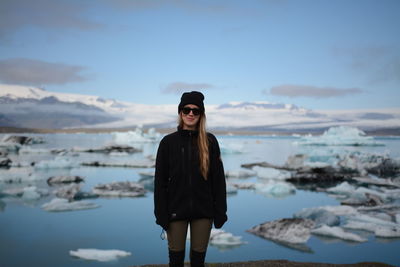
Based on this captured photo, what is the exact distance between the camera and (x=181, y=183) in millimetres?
2432

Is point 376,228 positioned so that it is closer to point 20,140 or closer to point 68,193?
point 68,193

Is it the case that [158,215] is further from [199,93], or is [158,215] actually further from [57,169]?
[57,169]

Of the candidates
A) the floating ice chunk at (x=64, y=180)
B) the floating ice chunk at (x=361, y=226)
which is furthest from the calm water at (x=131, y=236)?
the floating ice chunk at (x=64, y=180)

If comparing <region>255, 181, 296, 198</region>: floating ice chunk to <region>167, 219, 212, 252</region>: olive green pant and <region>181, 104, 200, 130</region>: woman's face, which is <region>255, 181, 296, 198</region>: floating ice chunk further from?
<region>181, 104, 200, 130</region>: woman's face

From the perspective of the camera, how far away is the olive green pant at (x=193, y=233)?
8.03 feet

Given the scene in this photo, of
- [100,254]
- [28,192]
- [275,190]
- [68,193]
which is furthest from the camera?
[275,190]

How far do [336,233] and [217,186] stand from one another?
418 centimetres

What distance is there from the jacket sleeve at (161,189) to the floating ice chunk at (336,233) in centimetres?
433

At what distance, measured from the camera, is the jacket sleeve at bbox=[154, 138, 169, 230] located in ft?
7.90

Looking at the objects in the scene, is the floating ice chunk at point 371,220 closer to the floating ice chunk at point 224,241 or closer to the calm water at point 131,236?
the calm water at point 131,236

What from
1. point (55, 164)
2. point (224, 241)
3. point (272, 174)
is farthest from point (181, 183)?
point (55, 164)

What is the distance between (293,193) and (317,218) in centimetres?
399

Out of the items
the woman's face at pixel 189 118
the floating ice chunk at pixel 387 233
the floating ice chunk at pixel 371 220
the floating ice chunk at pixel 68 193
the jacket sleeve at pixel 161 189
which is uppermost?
the woman's face at pixel 189 118

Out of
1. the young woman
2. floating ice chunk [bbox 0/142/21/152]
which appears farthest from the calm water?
floating ice chunk [bbox 0/142/21/152]
